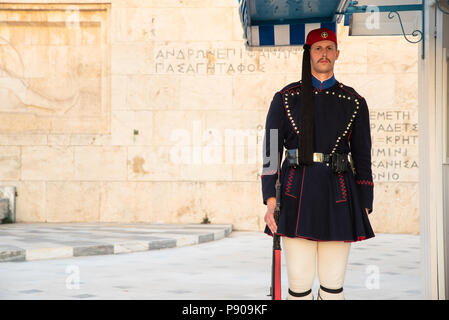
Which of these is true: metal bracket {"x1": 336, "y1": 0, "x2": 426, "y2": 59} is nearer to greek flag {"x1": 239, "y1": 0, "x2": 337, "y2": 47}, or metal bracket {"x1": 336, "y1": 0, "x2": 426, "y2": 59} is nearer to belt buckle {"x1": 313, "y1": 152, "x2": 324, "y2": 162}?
greek flag {"x1": 239, "y1": 0, "x2": 337, "y2": 47}

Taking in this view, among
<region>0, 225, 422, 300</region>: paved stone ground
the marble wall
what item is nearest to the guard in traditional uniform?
<region>0, 225, 422, 300</region>: paved stone ground

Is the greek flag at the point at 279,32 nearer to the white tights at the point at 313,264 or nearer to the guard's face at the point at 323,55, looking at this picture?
the guard's face at the point at 323,55

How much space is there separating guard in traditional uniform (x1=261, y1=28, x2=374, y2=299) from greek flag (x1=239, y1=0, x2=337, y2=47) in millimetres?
2331

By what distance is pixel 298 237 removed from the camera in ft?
13.7

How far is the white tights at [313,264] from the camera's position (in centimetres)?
417

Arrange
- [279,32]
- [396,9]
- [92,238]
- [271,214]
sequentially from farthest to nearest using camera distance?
[92,238]
[279,32]
[396,9]
[271,214]

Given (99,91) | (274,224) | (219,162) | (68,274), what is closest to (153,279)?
(68,274)

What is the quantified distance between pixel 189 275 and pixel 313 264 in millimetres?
4573

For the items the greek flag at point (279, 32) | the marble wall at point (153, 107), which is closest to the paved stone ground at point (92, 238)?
the marble wall at point (153, 107)

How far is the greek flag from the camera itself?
6.82 meters

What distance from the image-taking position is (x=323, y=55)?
4344 millimetres

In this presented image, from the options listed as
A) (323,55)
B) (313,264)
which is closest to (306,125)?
(323,55)

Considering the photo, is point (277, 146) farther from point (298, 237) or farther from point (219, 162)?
point (219, 162)

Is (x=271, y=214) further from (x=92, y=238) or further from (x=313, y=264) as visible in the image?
(x=92, y=238)
